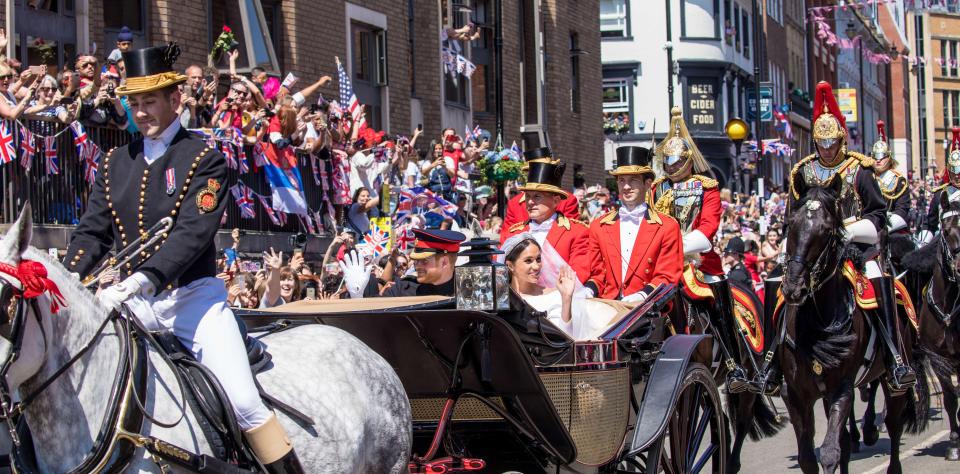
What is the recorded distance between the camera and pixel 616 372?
24.9 ft

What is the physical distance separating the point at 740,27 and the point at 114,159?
178 ft

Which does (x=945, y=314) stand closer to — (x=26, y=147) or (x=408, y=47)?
(x=26, y=147)

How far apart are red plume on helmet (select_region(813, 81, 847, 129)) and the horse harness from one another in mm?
6596

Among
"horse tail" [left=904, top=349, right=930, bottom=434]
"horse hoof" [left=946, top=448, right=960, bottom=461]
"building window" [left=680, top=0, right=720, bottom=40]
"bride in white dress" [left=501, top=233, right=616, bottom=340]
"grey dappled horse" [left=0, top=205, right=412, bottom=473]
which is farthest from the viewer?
"building window" [left=680, top=0, right=720, bottom=40]

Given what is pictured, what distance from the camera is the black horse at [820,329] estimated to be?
374 inches

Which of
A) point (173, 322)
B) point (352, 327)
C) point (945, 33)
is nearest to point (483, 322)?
point (352, 327)

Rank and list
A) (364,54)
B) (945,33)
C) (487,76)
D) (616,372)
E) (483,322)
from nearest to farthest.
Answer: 1. (483,322)
2. (616,372)
3. (364,54)
4. (487,76)
5. (945,33)

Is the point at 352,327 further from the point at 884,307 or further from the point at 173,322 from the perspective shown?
the point at 884,307

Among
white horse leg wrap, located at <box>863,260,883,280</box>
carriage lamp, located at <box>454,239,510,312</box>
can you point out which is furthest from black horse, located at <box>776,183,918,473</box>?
carriage lamp, located at <box>454,239,510,312</box>

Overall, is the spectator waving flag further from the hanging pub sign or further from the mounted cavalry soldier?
the hanging pub sign

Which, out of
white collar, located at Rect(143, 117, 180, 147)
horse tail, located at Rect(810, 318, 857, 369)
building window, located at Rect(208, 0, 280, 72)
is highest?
building window, located at Rect(208, 0, 280, 72)

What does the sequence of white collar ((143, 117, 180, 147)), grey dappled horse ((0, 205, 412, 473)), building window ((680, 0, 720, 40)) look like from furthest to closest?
building window ((680, 0, 720, 40))
white collar ((143, 117, 180, 147))
grey dappled horse ((0, 205, 412, 473))

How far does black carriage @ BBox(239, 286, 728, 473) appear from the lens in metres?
6.84

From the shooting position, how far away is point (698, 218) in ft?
35.5
